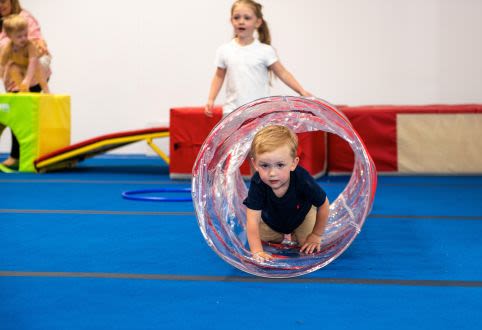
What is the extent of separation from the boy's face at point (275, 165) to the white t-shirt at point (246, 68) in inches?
73.5

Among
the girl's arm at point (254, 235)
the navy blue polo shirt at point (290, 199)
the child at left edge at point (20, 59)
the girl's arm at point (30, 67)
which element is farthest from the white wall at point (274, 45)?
the girl's arm at point (254, 235)

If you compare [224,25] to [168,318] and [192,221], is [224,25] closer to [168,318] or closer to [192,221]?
[192,221]

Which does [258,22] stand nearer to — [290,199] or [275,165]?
[290,199]

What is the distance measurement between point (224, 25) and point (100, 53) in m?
1.42

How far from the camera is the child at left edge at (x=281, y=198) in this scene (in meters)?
2.92

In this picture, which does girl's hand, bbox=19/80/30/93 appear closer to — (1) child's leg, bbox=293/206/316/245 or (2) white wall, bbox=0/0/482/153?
(2) white wall, bbox=0/0/482/153

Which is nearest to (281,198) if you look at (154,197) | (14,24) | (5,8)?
(154,197)

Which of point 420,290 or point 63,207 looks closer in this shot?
point 420,290

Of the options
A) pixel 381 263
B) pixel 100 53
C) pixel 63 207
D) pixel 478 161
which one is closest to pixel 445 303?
pixel 381 263

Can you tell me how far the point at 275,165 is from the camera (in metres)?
2.93

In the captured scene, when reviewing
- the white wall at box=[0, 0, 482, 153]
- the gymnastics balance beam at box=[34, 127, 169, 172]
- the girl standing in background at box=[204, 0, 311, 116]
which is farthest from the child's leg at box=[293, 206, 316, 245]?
the white wall at box=[0, 0, 482, 153]

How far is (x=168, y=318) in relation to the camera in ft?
7.54

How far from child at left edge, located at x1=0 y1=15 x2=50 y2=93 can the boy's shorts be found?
3.73 metres

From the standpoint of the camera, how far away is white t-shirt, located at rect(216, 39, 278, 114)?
4.80m
